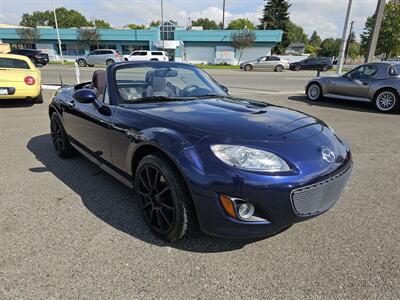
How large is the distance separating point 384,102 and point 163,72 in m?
7.87

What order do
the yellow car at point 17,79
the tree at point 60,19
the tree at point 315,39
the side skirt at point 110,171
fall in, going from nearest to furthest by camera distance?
1. the side skirt at point 110,171
2. the yellow car at point 17,79
3. the tree at point 60,19
4. the tree at point 315,39

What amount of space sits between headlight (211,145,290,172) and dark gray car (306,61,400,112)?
839 cm

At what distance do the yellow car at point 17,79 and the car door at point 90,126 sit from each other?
5.03 metres

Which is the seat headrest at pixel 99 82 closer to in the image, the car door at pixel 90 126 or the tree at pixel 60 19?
the car door at pixel 90 126

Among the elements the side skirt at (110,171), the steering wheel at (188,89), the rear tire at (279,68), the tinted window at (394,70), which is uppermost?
the steering wheel at (188,89)

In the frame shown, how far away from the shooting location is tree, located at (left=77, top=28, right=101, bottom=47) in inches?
1769

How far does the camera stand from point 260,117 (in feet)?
9.24

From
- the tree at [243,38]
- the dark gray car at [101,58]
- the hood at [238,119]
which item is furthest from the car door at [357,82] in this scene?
the tree at [243,38]

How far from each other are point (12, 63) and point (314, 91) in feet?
31.8

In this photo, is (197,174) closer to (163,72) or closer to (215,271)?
(215,271)

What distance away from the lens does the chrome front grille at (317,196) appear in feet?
7.26

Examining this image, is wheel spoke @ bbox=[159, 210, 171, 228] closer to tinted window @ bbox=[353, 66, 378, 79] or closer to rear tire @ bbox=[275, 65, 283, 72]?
tinted window @ bbox=[353, 66, 378, 79]

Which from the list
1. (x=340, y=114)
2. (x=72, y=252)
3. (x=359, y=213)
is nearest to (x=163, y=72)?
(x=72, y=252)

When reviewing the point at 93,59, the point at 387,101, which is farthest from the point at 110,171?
the point at 93,59
